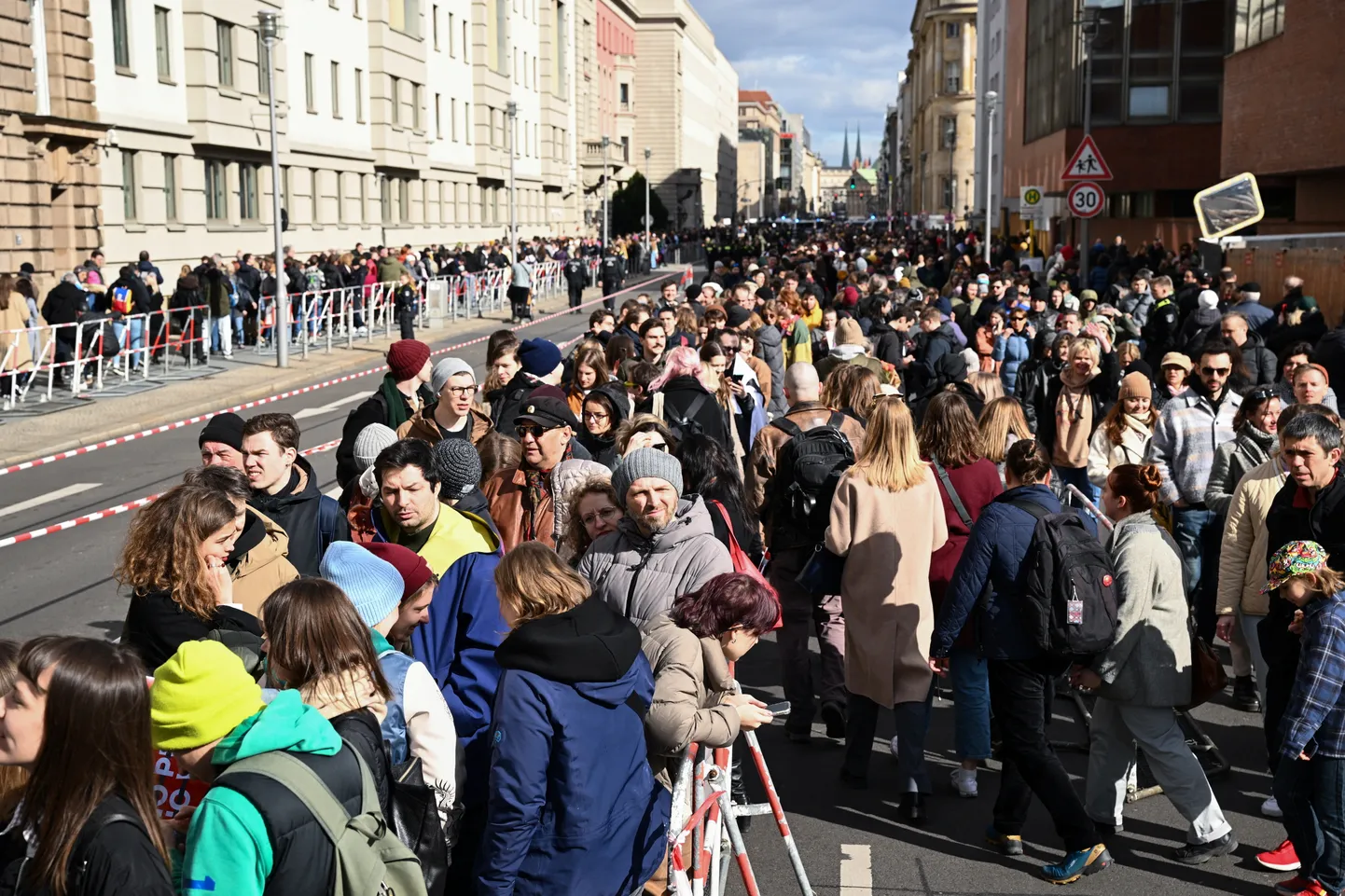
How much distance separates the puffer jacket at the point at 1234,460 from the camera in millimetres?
8102

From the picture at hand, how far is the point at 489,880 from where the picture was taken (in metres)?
4.06

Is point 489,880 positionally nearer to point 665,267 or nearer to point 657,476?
point 657,476

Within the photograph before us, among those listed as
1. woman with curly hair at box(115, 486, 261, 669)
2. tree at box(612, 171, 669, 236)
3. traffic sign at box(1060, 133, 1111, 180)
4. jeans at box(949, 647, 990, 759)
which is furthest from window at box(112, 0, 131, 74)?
tree at box(612, 171, 669, 236)

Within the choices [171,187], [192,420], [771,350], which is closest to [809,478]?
[771,350]

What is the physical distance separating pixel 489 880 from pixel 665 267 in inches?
2770

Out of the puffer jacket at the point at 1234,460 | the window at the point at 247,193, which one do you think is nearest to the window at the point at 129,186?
the window at the point at 247,193

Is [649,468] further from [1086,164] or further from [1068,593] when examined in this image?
[1086,164]

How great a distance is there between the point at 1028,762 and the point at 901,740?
0.86 metres

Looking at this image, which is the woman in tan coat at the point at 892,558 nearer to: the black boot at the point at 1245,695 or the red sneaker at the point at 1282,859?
the red sneaker at the point at 1282,859

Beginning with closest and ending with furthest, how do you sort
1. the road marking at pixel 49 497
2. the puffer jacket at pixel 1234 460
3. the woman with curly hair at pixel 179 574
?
the woman with curly hair at pixel 179 574
the puffer jacket at pixel 1234 460
the road marking at pixel 49 497

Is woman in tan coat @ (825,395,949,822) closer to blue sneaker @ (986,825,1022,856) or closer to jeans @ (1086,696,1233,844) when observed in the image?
blue sneaker @ (986,825,1022,856)

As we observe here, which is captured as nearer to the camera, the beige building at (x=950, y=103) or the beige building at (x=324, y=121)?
the beige building at (x=324, y=121)

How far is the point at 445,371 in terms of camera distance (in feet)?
26.4

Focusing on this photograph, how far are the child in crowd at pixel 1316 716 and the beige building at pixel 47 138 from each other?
80.8 ft
